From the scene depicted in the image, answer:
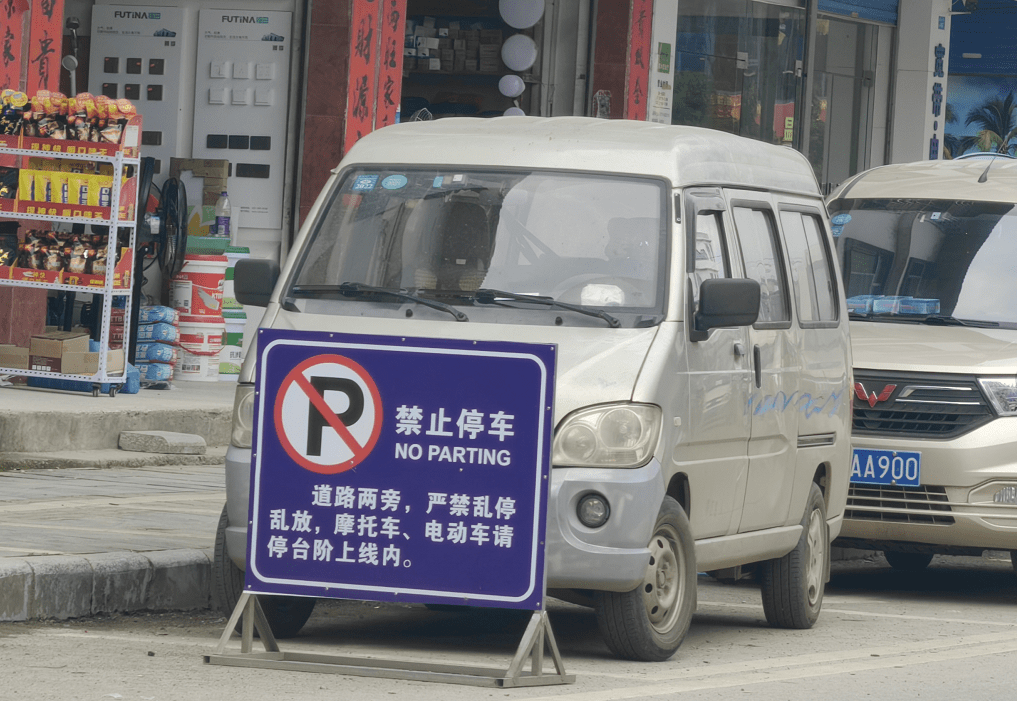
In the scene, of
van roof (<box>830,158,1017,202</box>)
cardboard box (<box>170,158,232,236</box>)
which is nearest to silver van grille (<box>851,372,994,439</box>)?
van roof (<box>830,158,1017,202</box>)

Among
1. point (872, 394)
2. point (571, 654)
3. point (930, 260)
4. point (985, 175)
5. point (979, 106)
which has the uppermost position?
point (979, 106)

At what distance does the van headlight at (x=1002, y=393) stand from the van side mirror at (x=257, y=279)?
3.86 meters

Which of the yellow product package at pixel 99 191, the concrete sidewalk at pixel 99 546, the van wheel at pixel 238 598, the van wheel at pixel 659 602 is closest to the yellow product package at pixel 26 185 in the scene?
the yellow product package at pixel 99 191

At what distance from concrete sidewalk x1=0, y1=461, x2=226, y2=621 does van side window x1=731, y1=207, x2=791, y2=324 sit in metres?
2.57

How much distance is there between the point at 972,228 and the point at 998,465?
1850 millimetres

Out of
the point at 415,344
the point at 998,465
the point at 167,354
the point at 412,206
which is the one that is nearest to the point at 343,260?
the point at 412,206

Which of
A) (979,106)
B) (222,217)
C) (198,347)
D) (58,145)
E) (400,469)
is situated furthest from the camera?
(979,106)

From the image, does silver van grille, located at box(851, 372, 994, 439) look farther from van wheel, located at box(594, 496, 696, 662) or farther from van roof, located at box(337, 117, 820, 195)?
van wheel, located at box(594, 496, 696, 662)

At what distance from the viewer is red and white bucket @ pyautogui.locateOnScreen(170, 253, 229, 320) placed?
1486cm

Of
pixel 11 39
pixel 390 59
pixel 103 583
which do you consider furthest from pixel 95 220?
pixel 103 583

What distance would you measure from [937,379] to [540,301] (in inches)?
130

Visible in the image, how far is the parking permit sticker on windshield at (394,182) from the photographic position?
7.16 m

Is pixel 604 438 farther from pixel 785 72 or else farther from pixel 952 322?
pixel 785 72

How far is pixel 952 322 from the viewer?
10.1 m
